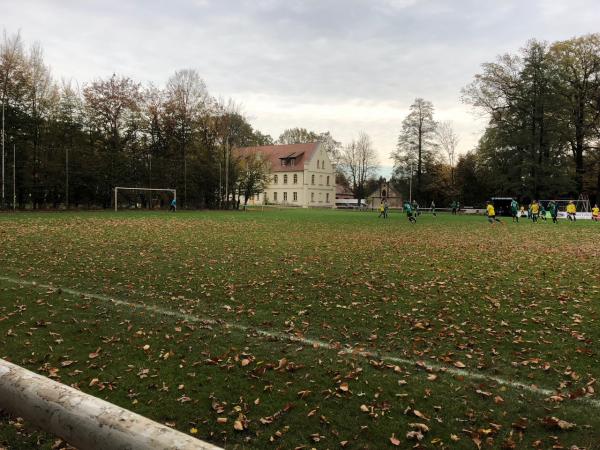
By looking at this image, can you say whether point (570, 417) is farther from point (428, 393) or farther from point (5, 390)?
point (5, 390)

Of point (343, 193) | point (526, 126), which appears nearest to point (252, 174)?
point (526, 126)

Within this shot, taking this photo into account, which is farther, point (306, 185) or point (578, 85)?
point (306, 185)

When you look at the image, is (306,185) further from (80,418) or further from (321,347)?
(80,418)

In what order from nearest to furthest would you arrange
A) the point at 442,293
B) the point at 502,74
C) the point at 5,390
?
1. the point at 5,390
2. the point at 442,293
3. the point at 502,74

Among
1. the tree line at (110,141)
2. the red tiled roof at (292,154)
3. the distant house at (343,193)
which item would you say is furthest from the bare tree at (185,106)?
the distant house at (343,193)

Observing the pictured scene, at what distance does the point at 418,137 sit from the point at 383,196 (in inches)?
893

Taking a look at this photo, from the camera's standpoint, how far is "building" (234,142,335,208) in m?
87.2

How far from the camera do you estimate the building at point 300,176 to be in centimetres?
8719

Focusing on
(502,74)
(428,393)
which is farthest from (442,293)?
(502,74)

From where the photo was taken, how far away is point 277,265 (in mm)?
11773

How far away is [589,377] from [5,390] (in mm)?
5725

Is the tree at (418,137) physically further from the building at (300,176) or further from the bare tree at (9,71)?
the bare tree at (9,71)

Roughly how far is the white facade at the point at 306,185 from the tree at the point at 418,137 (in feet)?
71.3

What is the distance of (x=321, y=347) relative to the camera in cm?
592
